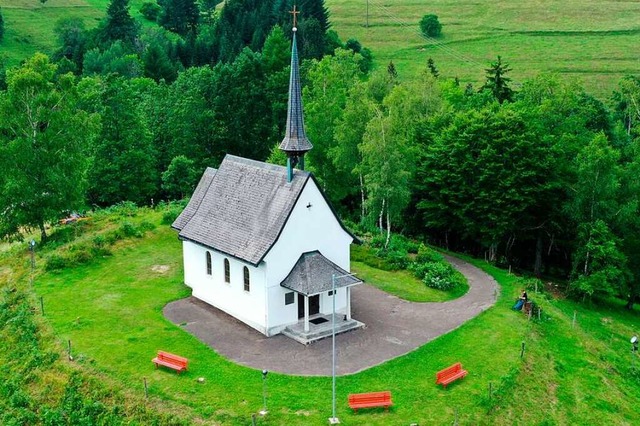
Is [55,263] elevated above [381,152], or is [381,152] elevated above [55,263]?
[381,152]

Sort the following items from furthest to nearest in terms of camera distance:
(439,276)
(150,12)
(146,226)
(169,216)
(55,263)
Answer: (150,12)
(169,216)
(146,226)
(439,276)
(55,263)

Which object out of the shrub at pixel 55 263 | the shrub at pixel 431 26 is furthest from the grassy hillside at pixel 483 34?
the shrub at pixel 55 263

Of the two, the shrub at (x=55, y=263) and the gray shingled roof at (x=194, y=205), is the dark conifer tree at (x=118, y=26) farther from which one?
the gray shingled roof at (x=194, y=205)

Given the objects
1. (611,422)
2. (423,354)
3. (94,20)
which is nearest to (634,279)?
(611,422)

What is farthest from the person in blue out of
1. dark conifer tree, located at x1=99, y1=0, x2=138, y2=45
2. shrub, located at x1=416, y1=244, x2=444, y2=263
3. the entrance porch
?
dark conifer tree, located at x1=99, y1=0, x2=138, y2=45

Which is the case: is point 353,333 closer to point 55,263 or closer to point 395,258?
point 395,258

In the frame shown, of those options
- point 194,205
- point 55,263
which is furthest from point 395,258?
point 55,263
